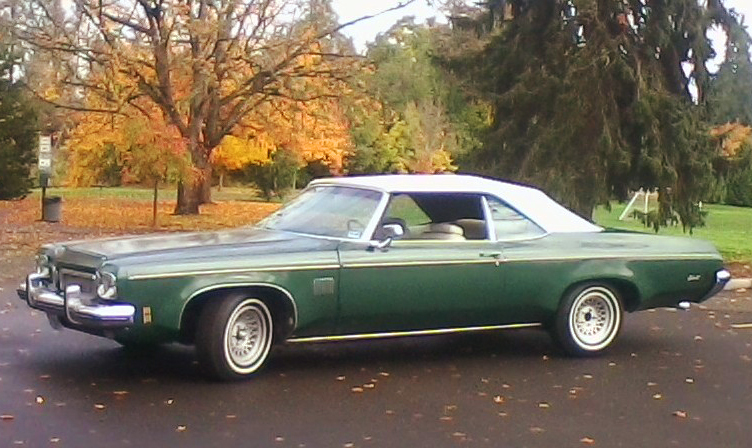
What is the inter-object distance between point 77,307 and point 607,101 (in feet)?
38.6

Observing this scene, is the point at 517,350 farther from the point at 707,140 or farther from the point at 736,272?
the point at 707,140

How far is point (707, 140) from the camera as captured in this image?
17859mm

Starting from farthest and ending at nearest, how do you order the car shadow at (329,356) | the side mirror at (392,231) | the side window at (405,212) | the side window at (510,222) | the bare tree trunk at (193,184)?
1. the bare tree trunk at (193,184)
2. the side window at (510,222)
3. the side window at (405,212)
4. the side mirror at (392,231)
5. the car shadow at (329,356)

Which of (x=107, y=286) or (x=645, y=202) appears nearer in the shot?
(x=107, y=286)

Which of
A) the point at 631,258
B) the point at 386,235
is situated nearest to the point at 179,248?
the point at 386,235

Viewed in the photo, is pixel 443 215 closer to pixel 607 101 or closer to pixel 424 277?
pixel 424 277

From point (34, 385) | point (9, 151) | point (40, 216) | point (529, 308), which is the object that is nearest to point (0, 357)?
point (34, 385)

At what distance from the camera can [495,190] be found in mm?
8875

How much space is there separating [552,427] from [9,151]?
3177 cm

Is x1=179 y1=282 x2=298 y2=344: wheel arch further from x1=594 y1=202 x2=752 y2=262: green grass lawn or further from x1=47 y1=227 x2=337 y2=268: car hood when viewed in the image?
Result: x1=594 y1=202 x2=752 y2=262: green grass lawn

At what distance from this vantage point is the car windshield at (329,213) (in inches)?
323

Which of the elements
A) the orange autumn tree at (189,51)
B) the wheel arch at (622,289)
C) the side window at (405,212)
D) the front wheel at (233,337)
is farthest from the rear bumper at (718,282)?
the orange autumn tree at (189,51)

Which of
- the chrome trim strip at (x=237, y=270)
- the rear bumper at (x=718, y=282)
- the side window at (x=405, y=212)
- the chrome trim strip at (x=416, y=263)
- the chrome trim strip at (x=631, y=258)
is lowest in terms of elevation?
the rear bumper at (x=718, y=282)

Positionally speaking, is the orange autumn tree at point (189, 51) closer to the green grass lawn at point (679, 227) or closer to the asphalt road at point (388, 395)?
the green grass lawn at point (679, 227)
